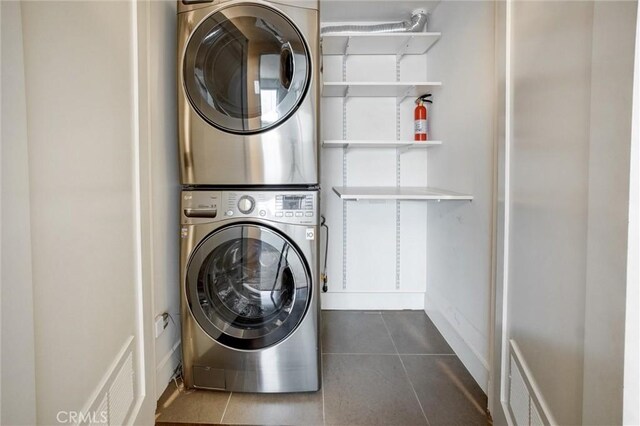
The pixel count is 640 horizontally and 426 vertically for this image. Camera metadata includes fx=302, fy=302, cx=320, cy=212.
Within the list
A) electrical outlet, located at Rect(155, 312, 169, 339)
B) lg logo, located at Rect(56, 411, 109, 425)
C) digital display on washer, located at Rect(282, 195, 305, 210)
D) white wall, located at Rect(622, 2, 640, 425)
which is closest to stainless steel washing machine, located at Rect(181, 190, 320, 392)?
digital display on washer, located at Rect(282, 195, 305, 210)

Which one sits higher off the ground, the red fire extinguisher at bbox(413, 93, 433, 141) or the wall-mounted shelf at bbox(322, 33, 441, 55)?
the wall-mounted shelf at bbox(322, 33, 441, 55)

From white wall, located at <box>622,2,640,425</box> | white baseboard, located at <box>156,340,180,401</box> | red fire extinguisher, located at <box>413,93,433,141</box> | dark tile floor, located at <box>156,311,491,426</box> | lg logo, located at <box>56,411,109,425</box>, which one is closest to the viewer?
white wall, located at <box>622,2,640,425</box>

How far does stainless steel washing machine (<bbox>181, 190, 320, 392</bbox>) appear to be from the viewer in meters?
1.41

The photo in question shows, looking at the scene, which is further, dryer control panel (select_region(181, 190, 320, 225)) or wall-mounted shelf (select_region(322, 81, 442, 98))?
wall-mounted shelf (select_region(322, 81, 442, 98))

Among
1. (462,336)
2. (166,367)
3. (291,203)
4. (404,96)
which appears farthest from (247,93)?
(462,336)

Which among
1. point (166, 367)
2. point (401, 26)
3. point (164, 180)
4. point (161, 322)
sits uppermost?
point (401, 26)

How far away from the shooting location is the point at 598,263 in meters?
0.61

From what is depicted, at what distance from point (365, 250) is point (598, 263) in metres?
1.81

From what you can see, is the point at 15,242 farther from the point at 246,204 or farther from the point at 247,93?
the point at 247,93

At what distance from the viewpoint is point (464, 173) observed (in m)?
A: 1.70

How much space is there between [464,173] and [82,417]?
1851 mm

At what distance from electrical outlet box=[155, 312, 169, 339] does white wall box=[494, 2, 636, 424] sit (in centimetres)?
148

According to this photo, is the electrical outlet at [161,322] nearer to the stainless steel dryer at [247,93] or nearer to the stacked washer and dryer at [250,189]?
the stacked washer and dryer at [250,189]

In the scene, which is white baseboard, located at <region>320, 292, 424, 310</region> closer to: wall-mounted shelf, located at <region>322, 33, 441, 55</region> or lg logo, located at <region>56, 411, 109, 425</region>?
lg logo, located at <region>56, 411, 109, 425</region>
